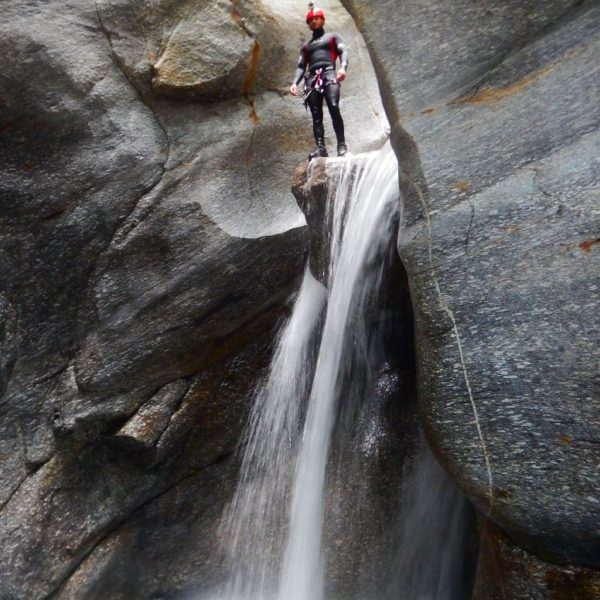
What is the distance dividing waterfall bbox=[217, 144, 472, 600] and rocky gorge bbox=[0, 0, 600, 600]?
0.42 meters

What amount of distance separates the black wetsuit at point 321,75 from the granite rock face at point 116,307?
4.88 ft

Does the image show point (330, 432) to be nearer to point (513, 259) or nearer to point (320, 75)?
point (513, 259)

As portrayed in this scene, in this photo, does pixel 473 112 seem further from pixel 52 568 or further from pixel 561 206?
pixel 52 568

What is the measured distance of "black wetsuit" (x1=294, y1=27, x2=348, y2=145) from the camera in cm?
Result: 818

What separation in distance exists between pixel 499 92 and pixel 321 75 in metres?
3.81

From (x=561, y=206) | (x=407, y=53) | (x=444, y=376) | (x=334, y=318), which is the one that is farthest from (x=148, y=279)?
(x=561, y=206)

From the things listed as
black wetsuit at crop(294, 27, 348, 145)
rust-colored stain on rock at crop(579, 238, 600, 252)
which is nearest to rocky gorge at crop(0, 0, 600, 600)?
rust-colored stain on rock at crop(579, 238, 600, 252)

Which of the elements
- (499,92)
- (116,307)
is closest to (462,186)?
(499,92)

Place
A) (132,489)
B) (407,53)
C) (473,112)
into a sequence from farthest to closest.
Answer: (132,489)
(407,53)
(473,112)

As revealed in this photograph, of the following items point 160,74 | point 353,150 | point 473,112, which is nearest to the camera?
point 473,112

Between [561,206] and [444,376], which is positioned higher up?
[561,206]

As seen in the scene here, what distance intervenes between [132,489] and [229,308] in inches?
97.3

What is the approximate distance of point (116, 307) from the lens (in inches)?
286

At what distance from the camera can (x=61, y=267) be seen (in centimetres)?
725
